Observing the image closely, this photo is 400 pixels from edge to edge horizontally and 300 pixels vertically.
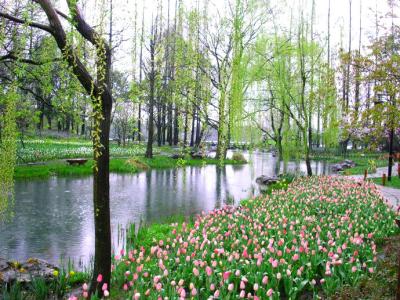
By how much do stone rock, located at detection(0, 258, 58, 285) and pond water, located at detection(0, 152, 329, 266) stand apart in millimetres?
705

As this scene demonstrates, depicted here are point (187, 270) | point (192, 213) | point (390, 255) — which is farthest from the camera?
point (192, 213)

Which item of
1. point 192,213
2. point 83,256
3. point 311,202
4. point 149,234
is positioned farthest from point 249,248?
point 192,213

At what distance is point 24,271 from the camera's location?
4926 mm

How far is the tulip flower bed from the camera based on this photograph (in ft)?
13.8

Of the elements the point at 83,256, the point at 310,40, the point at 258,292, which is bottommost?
the point at 83,256

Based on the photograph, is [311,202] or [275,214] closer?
[275,214]

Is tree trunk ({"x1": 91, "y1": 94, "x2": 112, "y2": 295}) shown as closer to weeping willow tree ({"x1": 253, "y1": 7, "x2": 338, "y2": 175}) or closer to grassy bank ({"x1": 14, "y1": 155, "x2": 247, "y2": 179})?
grassy bank ({"x1": 14, "y1": 155, "x2": 247, "y2": 179})

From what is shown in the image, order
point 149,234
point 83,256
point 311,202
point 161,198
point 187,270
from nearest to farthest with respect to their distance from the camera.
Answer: point 187,270, point 83,256, point 149,234, point 311,202, point 161,198

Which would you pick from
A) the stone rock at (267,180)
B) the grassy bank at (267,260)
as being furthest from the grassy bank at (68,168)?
the grassy bank at (267,260)

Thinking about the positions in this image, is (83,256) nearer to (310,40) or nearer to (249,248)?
(249,248)

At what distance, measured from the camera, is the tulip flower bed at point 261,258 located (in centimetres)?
422

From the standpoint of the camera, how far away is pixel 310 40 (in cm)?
1606

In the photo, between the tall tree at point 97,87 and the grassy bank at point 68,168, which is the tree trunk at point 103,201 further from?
the grassy bank at point 68,168

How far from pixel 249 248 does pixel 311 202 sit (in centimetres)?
329
